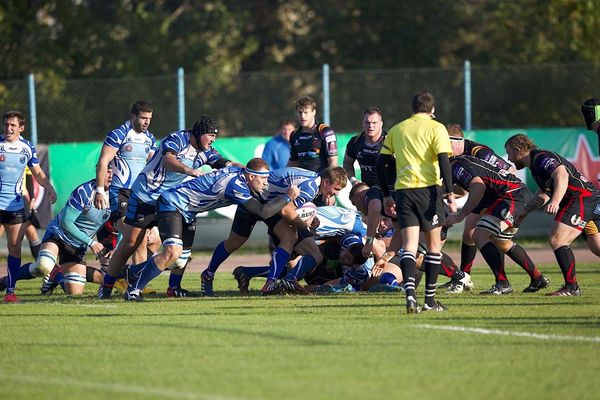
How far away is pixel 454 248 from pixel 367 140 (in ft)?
23.2

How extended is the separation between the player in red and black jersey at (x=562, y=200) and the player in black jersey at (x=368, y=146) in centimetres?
192

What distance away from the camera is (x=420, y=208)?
1016 cm

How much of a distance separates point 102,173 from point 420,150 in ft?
13.9

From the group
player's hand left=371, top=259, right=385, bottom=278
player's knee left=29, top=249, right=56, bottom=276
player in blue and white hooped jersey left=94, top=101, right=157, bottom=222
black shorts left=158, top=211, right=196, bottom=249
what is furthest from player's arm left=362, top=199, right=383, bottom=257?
player's knee left=29, top=249, right=56, bottom=276

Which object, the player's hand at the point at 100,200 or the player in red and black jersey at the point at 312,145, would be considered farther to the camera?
the player in red and black jersey at the point at 312,145

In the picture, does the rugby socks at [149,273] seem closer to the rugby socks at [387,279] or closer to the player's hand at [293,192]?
the player's hand at [293,192]

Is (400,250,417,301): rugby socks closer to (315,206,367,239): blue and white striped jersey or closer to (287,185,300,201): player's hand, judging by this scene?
(287,185,300,201): player's hand

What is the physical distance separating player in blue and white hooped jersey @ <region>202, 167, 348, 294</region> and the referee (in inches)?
74.8

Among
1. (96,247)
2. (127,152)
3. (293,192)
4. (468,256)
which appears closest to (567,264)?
(468,256)

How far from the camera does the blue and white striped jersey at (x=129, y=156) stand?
43.7ft

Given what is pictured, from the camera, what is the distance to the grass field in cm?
675

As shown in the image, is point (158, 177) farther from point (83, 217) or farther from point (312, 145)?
point (312, 145)

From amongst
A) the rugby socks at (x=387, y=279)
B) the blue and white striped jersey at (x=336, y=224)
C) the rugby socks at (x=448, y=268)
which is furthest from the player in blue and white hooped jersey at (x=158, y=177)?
the rugby socks at (x=448, y=268)

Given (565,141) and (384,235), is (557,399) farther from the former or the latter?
(565,141)
